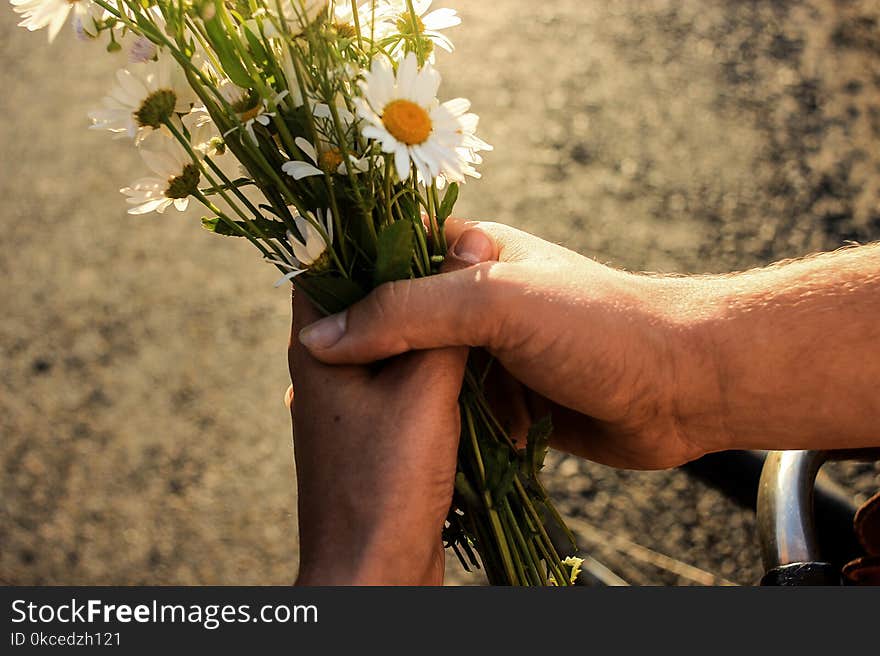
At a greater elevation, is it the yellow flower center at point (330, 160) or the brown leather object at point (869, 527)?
the yellow flower center at point (330, 160)

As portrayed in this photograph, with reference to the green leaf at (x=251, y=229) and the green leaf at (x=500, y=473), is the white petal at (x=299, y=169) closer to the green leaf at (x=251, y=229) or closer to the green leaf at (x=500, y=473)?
the green leaf at (x=251, y=229)

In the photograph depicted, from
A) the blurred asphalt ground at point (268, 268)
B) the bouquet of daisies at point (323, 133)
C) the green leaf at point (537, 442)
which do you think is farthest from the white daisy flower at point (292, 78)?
the blurred asphalt ground at point (268, 268)

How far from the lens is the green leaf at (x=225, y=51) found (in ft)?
3.01

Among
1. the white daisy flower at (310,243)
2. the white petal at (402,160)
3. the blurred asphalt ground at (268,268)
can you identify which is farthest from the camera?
the blurred asphalt ground at (268,268)

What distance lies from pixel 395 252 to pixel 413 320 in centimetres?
8

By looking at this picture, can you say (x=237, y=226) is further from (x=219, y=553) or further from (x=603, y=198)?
(x=603, y=198)

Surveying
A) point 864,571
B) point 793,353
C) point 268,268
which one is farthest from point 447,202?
point 268,268

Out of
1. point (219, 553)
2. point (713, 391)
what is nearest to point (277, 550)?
point (219, 553)

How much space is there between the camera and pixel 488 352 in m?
1.24

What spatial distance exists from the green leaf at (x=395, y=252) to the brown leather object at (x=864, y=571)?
605mm

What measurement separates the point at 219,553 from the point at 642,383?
1607 mm

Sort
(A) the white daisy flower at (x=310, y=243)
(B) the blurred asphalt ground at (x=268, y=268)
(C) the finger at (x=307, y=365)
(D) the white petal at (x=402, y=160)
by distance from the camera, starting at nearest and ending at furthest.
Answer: (D) the white petal at (x=402, y=160) → (A) the white daisy flower at (x=310, y=243) → (C) the finger at (x=307, y=365) → (B) the blurred asphalt ground at (x=268, y=268)

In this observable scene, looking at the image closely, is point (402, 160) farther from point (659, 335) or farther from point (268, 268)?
point (268, 268)

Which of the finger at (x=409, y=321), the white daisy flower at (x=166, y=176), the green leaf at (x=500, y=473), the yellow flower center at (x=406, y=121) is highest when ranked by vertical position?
the white daisy flower at (x=166, y=176)
